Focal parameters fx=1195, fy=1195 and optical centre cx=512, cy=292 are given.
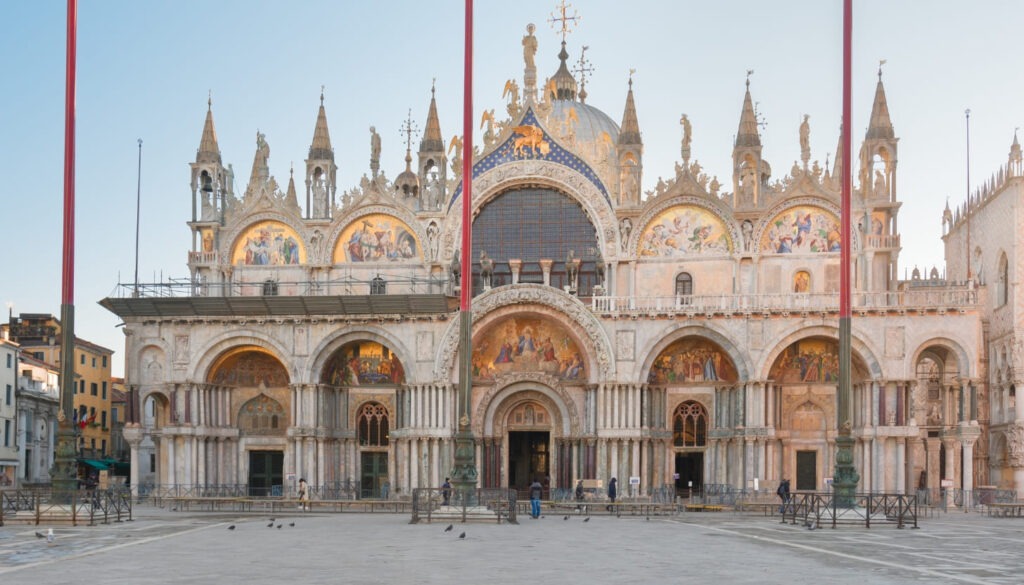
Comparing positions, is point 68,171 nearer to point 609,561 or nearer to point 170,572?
point 170,572

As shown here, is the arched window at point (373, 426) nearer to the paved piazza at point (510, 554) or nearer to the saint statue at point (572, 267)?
the saint statue at point (572, 267)

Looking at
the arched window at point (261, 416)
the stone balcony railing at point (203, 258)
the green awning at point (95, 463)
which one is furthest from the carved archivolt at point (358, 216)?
the green awning at point (95, 463)

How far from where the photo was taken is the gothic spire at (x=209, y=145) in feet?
196

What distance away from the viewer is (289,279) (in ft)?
193

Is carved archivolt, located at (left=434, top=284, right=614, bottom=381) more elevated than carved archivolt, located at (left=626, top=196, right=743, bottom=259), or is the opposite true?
carved archivolt, located at (left=626, top=196, right=743, bottom=259)

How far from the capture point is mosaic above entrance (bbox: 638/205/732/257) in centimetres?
5591

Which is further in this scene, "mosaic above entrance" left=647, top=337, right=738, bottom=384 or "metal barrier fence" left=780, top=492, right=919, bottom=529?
"mosaic above entrance" left=647, top=337, right=738, bottom=384

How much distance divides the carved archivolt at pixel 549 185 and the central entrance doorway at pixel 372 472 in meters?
10.5

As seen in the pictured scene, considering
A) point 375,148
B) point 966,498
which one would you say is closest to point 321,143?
point 375,148

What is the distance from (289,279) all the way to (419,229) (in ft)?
23.0

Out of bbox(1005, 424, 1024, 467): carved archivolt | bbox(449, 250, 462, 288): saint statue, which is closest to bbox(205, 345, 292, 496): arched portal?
bbox(449, 250, 462, 288): saint statue

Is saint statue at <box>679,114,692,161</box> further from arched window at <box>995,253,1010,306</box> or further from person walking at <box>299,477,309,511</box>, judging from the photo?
person walking at <box>299,477,309,511</box>

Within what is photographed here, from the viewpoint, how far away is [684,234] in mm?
56125

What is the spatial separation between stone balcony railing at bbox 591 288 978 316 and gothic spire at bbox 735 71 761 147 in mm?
7583
